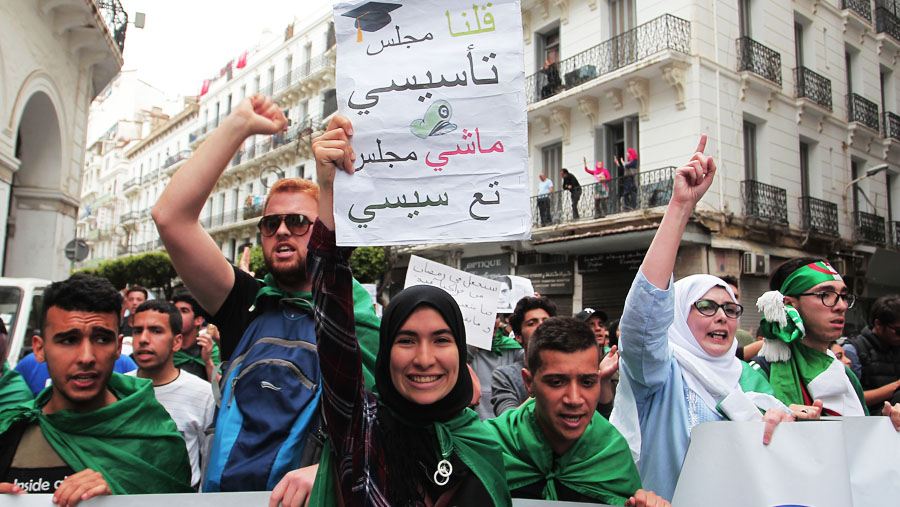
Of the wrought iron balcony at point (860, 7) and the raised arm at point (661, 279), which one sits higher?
the wrought iron balcony at point (860, 7)

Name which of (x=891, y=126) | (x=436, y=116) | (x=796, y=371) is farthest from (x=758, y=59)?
(x=436, y=116)

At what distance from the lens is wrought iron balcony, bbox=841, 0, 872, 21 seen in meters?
16.5

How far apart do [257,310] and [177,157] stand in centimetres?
4519

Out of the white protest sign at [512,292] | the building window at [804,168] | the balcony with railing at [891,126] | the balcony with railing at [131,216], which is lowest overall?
the white protest sign at [512,292]

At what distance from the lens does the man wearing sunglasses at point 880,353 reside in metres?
3.91

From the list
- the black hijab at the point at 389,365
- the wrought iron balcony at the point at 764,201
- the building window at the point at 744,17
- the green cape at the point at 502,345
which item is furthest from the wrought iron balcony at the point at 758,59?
the black hijab at the point at 389,365

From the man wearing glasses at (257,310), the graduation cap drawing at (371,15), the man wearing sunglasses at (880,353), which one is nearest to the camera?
the man wearing glasses at (257,310)

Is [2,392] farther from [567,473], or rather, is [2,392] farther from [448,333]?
[567,473]

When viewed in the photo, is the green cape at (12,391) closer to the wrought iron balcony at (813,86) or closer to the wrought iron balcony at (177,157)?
the wrought iron balcony at (813,86)

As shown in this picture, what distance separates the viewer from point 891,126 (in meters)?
17.5

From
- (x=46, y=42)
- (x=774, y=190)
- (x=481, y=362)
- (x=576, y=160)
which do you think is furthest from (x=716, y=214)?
(x=46, y=42)

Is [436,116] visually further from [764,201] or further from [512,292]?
[764,201]

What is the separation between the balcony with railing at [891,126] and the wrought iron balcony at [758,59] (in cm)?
566

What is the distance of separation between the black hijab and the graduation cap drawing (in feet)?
2.74
